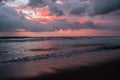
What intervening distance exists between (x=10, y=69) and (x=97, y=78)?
182 inches

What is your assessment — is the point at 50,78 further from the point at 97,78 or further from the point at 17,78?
the point at 97,78

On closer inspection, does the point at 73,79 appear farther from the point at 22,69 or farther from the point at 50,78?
the point at 22,69

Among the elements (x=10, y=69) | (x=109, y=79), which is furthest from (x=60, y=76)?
(x=10, y=69)

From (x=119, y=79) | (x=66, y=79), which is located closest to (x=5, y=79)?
(x=66, y=79)

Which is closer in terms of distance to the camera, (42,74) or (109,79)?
(109,79)

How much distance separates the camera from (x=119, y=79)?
869cm

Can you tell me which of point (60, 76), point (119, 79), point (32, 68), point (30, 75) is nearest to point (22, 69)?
point (32, 68)

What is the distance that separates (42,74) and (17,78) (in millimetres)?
1222

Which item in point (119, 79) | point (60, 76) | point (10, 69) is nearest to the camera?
point (119, 79)

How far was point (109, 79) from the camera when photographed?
342 inches

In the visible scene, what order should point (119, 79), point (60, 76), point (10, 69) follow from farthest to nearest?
point (10, 69)
point (60, 76)
point (119, 79)

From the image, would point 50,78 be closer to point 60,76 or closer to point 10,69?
point 60,76

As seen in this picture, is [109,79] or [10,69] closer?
[109,79]

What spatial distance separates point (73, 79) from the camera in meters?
8.87
